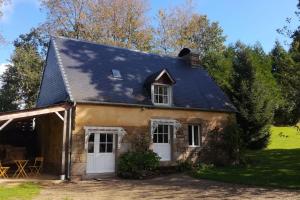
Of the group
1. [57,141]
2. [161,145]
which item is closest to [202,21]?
[161,145]

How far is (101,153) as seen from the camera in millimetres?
15625

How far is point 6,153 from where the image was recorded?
16312mm

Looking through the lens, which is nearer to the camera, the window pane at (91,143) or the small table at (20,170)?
the small table at (20,170)

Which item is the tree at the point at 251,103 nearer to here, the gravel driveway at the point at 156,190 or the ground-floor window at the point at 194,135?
the ground-floor window at the point at 194,135

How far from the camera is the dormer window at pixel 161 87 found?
1753 cm

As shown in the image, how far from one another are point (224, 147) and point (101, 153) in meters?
7.28

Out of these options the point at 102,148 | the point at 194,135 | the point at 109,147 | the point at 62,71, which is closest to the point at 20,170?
the point at 102,148

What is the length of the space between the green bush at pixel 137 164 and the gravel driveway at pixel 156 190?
0.96 metres

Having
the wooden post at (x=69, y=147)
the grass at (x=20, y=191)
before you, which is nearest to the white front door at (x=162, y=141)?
the wooden post at (x=69, y=147)

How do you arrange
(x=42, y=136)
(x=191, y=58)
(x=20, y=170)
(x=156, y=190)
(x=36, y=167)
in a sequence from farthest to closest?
(x=191, y=58) → (x=42, y=136) → (x=36, y=167) → (x=20, y=170) → (x=156, y=190)

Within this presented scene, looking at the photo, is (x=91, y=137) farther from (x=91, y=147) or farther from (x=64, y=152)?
(x=64, y=152)

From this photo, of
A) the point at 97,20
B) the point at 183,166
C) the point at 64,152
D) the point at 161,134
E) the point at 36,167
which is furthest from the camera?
the point at 97,20

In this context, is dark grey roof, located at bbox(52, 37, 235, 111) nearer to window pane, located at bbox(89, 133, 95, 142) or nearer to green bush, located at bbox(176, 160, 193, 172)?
window pane, located at bbox(89, 133, 95, 142)

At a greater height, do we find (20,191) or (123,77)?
(123,77)
